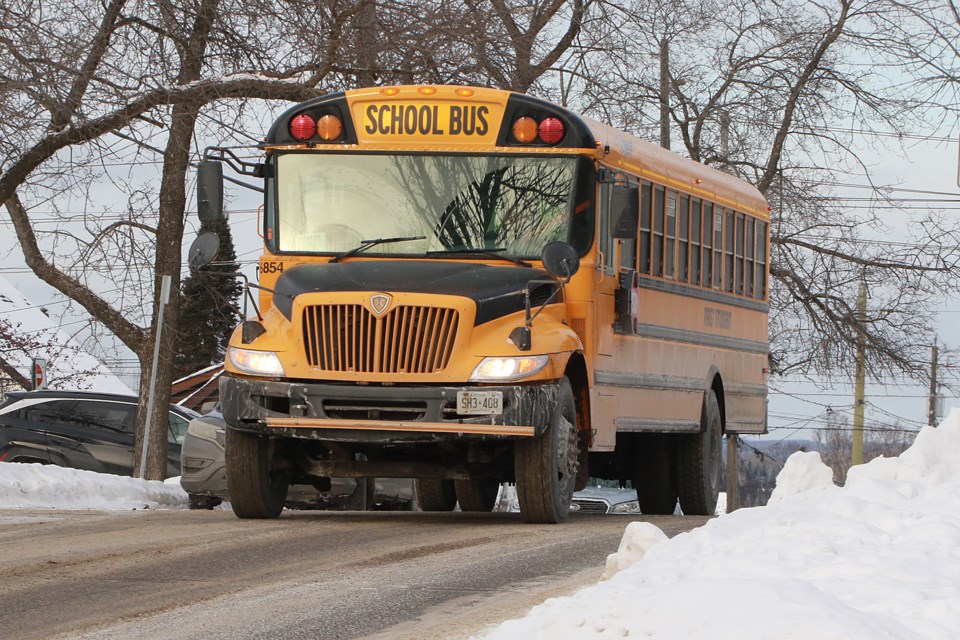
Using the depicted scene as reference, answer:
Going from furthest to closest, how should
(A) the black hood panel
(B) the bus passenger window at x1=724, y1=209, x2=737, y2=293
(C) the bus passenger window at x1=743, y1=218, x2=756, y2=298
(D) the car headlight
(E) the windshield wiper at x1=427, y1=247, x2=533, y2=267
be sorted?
(D) the car headlight < (C) the bus passenger window at x1=743, y1=218, x2=756, y2=298 < (B) the bus passenger window at x1=724, y1=209, x2=737, y2=293 < (E) the windshield wiper at x1=427, y1=247, x2=533, y2=267 < (A) the black hood panel

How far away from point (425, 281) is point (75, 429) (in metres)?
12.6

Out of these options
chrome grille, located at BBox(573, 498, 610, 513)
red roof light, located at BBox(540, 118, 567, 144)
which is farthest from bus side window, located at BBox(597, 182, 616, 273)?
chrome grille, located at BBox(573, 498, 610, 513)

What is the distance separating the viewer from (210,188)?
1071cm

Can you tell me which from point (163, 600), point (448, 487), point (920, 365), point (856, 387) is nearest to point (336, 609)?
point (163, 600)

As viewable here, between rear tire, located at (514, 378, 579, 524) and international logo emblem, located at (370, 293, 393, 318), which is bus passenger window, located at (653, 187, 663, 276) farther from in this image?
international logo emblem, located at (370, 293, 393, 318)

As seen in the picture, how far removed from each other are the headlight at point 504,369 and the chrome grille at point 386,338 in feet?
0.68

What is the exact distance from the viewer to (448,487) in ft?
50.6

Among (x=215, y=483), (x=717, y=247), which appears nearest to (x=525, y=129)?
(x=717, y=247)

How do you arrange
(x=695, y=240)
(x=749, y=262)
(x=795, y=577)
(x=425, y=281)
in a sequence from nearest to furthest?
1. (x=795, y=577)
2. (x=425, y=281)
3. (x=695, y=240)
4. (x=749, y=262)

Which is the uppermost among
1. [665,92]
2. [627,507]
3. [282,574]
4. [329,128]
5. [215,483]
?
[665,92]

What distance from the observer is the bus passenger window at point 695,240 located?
13.9 metres

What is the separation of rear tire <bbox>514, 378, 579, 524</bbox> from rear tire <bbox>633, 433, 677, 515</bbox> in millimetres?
4352

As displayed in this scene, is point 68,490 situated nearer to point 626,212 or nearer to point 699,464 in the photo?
point 699,464

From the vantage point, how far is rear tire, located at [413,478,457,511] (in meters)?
15.3
